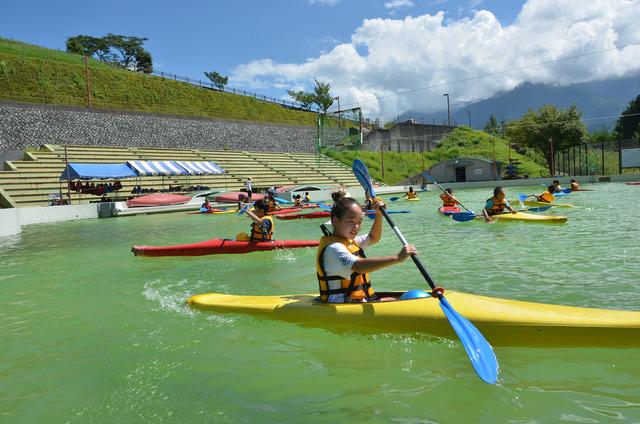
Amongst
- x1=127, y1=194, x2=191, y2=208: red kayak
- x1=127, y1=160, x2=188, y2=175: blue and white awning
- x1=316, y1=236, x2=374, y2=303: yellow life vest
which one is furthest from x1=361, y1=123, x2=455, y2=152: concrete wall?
x1=316, y1=236, x2=374, y2=303: yellow life vest

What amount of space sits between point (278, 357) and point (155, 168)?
24.8 meters

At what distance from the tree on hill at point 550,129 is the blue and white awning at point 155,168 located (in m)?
35.5

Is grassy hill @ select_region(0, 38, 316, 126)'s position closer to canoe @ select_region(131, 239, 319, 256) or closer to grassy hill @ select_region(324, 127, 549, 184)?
grassy hill @ select_region(324, 127, 549, 184)

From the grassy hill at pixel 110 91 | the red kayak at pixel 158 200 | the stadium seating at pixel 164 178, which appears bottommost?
the red kayak at pixel 158 200

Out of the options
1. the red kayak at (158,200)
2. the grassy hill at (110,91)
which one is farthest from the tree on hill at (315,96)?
the red kayak at (158,200)

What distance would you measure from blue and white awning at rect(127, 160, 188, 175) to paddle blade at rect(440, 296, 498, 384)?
24044 mm

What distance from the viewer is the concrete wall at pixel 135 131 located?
96.7 ft

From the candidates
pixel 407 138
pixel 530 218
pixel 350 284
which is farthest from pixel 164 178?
pixel 407 138

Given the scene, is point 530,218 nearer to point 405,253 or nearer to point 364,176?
point 364,176

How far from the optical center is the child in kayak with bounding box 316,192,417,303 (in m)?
3.78

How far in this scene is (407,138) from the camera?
5422 centimetres

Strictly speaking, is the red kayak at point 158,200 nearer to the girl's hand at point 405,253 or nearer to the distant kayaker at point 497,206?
the distant kayaker at point 497,206

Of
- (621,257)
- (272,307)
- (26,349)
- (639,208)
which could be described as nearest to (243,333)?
(272,307)

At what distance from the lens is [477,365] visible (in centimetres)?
316
